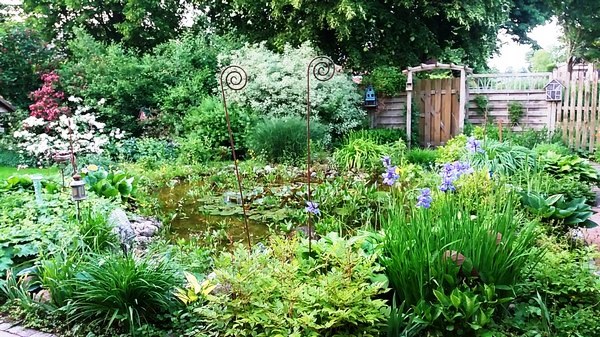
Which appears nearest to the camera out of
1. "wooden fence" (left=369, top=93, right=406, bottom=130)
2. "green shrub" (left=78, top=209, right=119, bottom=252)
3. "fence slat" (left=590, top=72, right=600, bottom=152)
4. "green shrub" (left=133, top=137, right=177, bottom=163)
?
"green shrub" (left=78, top=209, right=119, bottom=252)

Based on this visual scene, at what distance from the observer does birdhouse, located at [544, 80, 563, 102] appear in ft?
29.0

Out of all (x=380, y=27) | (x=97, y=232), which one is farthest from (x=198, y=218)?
(x=380, y=27)

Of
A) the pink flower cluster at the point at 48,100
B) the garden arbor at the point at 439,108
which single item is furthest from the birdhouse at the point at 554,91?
the pink flower cluster at the point at 48,100

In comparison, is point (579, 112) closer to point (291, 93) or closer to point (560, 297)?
point (291, 93)

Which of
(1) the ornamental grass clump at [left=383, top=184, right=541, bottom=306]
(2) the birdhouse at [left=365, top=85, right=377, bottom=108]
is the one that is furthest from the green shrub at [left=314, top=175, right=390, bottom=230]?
(2) the birdhouse at [left=365, top=85, right=377, bottom=108]

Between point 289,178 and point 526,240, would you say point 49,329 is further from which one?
point 289,178

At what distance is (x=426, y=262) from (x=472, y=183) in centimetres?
139

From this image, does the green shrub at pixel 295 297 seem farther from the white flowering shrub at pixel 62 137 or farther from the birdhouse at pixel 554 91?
the birdhouse at pixel 554 91

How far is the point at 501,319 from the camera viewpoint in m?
2.39

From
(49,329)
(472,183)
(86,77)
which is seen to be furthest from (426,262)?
(86,77)

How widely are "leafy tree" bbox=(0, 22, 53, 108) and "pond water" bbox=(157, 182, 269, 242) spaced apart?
6121 mm

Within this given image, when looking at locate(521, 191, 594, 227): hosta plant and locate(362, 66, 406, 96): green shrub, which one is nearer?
locate(521, 191, 594, 227): hosta plant

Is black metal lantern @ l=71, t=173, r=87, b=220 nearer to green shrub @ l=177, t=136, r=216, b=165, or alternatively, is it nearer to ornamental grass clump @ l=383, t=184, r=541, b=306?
ornamental grass clump @ l=383, t=184, r=541, b=306

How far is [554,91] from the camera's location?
8898 mm
